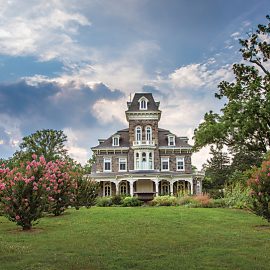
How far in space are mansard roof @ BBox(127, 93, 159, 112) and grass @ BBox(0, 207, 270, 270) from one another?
34088 millimetres

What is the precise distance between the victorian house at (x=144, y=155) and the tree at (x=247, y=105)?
60.9 ft

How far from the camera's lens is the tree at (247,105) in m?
25.4

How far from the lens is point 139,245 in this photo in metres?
9.61

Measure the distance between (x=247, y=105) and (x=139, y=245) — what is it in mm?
17951

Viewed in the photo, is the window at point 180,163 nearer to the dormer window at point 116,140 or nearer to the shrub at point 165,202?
the dormer window at point 116,140

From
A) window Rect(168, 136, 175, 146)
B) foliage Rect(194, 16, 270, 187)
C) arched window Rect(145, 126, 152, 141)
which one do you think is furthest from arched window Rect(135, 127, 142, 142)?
foliage Rect(194, 16, 270, 187)

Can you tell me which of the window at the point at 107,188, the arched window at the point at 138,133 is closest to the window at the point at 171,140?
the arched window at the point at 138,133

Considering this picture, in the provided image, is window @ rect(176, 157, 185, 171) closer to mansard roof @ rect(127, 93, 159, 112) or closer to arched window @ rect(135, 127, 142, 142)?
arched window @ rect(135, 127, 142, 142)

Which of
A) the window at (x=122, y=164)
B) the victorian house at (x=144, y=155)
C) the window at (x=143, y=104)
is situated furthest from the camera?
the window at (x=143, y=104)

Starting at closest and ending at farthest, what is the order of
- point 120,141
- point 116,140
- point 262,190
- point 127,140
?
1. point 262,190
2. point 116,140
3. point 120,141
4. point 127,140

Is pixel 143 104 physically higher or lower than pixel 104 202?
higher

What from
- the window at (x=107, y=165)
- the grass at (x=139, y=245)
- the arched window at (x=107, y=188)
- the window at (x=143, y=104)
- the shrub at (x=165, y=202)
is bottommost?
the grass at (x=139, y=245)

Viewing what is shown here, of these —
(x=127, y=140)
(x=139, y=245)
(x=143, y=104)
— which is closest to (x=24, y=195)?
(x=139, y=245)

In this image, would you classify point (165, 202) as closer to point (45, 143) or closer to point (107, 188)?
A: point (107, 188)
